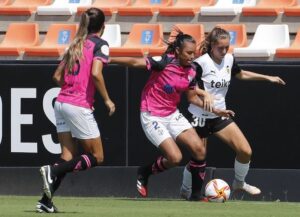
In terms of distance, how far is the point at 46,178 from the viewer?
956cm

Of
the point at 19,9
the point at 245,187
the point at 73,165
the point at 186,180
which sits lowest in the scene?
the point at 245,187

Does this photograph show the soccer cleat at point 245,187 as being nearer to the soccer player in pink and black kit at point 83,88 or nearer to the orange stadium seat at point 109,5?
the soccer player in pink and black kit at point 83,88

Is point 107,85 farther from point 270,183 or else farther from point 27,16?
point 27,16

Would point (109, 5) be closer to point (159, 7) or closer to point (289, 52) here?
point (159, 7)

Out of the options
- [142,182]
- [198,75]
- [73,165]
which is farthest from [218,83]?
[73,165]

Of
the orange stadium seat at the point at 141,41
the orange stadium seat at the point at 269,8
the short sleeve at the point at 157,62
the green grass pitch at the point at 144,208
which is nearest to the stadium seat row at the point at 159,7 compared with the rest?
the orange stadium seat at the point at 269,8

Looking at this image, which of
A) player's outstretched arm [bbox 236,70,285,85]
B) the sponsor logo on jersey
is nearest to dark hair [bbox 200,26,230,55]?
the sponsor logo on jersey

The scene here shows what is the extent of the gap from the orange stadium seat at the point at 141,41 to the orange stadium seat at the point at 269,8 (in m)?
1.37

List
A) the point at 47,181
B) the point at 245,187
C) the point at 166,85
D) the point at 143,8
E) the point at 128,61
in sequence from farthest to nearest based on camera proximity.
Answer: the point at 143,8
the point at 245,187
the point at 166,85
the point at 128,61
the point at 47,181

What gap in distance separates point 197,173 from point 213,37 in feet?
5.04

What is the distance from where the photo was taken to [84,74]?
9844 millimetres

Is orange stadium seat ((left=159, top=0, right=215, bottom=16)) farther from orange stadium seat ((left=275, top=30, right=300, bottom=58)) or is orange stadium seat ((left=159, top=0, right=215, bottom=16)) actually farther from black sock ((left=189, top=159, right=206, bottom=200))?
black sock ((left=189, top=159, right=206, bottom=200))

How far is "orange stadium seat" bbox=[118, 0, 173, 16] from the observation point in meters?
16.4

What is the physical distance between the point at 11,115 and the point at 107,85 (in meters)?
1.31
